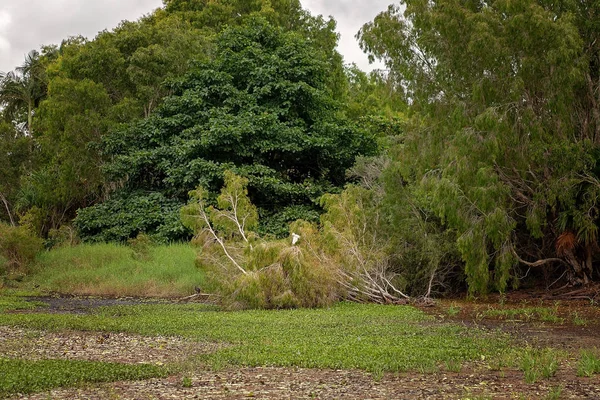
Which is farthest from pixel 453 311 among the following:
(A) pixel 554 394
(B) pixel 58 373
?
(B) pixel 58 373

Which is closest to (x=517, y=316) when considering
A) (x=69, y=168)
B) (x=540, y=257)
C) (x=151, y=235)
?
(x=540, y=257)

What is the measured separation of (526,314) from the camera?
59.0ft

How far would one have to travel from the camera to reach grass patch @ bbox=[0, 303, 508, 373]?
1131 cm

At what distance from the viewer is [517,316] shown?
18047 mm

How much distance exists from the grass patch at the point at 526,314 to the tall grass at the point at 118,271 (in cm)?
1230

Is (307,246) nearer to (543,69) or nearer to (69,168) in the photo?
(543,69)

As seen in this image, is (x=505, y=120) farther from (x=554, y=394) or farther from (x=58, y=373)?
(x=58, y=373)

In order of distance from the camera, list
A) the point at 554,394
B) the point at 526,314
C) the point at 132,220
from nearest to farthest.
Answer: the point at 554,394 → the point at 526,314 → the point at 132,220

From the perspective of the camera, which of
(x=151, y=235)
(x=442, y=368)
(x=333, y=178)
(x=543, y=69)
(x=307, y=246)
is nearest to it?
(x=442, y=368)

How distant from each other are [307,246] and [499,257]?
214 inches

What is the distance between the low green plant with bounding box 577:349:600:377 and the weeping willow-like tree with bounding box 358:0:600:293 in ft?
29.4

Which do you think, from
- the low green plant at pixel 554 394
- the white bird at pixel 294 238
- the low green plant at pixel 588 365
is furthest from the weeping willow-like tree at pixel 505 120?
the low green plant at pixel 554 394

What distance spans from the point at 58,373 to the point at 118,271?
20290 millimetres

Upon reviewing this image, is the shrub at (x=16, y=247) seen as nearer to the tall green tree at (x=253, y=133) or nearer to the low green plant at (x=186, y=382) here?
the tall green tree at (x=253, y=133)
